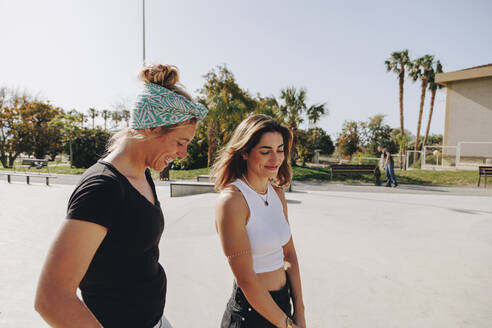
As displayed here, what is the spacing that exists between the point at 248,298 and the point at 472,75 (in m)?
26.6

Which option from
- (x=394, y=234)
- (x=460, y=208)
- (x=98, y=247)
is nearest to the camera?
(x=98, y=247)

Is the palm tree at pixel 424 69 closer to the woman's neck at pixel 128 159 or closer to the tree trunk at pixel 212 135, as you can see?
the tree trunk at pixel 212 135

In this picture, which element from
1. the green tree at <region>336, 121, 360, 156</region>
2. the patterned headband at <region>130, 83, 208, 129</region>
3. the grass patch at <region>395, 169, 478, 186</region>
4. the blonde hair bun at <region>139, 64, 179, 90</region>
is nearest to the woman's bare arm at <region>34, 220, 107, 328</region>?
the patterned headband at <region>130, 83, 208, 129</region>

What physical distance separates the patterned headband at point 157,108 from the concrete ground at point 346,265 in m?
2.25

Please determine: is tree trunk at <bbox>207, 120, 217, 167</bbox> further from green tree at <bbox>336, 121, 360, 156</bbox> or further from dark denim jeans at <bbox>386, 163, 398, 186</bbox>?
green tree at <bbox>336, 121, 360, 156</bbox>

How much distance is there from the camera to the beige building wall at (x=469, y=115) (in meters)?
20.7

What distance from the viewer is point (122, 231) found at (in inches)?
40.4

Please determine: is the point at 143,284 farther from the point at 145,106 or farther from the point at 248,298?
the point at 145,106

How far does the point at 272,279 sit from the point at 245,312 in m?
0.24

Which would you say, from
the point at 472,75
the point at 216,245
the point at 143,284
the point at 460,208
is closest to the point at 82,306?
the point at 143,284

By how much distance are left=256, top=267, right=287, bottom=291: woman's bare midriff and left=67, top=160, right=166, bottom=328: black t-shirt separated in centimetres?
65

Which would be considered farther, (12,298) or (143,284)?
(12,298)

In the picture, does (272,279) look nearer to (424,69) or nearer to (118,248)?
(118,248)

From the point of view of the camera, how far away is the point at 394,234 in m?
5.54
